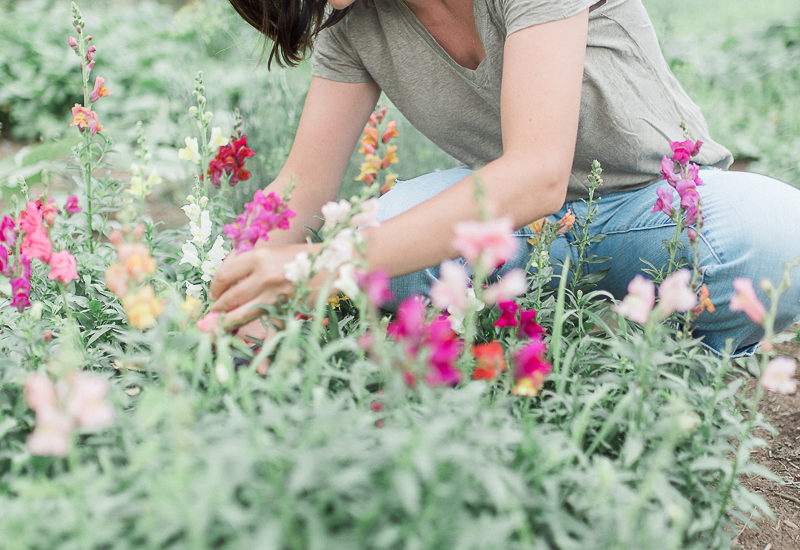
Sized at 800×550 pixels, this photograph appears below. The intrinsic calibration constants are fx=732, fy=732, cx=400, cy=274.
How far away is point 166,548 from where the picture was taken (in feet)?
3.03

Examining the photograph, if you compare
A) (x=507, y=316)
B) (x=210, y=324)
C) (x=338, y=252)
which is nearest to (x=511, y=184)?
(x=507, y=316)

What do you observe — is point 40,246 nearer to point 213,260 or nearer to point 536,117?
point 213,260

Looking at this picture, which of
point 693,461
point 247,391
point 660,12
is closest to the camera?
point 247,391

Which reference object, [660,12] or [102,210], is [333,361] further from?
[660,12]

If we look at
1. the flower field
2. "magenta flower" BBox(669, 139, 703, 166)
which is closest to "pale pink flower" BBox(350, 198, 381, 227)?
the flower field

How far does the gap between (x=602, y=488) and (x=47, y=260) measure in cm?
105

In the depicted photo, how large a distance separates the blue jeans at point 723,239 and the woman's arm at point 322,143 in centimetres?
22

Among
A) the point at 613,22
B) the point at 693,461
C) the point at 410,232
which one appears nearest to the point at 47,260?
the point at 410,232

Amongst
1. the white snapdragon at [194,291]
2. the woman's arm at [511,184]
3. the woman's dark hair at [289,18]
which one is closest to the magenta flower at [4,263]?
the white snapdragon at [194,291]

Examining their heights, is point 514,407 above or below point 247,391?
below

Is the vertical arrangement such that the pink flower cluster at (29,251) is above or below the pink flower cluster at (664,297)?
above

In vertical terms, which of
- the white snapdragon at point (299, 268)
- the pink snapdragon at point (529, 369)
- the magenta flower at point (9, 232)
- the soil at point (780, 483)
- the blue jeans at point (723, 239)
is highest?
the magenta flower at point (9, 232)

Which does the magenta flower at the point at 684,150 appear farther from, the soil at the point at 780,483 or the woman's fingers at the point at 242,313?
the woman's fingers at the point at 242,313

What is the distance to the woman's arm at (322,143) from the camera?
76.1 inches
